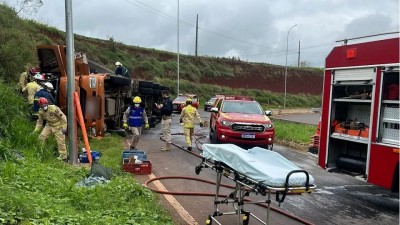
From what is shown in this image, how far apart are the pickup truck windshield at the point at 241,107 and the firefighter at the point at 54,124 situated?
20.2ft

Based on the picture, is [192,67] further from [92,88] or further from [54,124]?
[54,124]

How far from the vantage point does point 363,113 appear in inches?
304

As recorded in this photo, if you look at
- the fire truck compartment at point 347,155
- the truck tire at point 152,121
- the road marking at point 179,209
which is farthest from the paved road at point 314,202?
the truck tire at point 152,121

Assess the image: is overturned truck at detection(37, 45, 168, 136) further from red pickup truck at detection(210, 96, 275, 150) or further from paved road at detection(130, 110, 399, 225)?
red pickup truck at detection(210, 96, 275, 150)

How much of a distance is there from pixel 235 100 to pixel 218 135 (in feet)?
6.67

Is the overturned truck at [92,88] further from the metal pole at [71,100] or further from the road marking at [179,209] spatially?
the road marking at [179,209]

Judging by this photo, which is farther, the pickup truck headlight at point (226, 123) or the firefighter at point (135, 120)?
the pickup truck headlight at point (226, 123)

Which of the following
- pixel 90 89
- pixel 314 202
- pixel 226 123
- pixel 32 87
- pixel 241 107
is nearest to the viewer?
pixel 314 202

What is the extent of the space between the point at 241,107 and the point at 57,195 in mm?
9394

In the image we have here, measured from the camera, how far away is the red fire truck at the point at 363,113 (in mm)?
6383

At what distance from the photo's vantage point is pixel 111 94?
14.8 m

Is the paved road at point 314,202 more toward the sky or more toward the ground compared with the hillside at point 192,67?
more toward the ground

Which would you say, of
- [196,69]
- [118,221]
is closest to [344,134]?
[118,221]

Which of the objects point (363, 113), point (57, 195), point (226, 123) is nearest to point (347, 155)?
point (363, 113)
